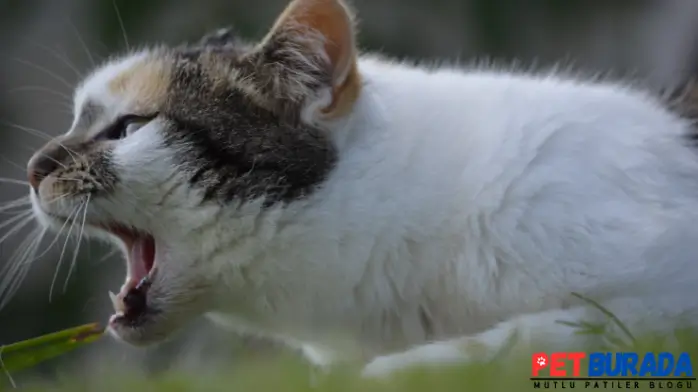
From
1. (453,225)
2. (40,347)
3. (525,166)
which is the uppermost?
(525,166)

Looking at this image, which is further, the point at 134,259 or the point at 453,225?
the point at 134,259

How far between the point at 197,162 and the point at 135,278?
252 millimetres

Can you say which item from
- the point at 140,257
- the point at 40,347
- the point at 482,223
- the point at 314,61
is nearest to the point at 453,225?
the point at 482,223

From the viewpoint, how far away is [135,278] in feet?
5.54

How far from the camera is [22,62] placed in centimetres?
400

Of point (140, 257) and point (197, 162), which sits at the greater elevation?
point (197, 162)

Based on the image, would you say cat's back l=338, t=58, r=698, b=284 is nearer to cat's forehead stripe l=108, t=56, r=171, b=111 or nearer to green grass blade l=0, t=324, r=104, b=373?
cat's forehead stripe l=108, t=56, r=171, b=111

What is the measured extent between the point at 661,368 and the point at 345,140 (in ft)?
2.27

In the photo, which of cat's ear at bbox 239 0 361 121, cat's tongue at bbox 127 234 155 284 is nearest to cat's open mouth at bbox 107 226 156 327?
cat's tongue at bbox 127 234 155 284

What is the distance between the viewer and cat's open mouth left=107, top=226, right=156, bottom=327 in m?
1.63

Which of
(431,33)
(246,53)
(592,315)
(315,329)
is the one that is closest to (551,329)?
(592,315)

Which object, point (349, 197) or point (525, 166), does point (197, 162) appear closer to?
point (349, 197)

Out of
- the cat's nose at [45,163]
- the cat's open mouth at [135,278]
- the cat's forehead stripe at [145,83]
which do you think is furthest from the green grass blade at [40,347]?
the cat's forehead stripe at [145,83]

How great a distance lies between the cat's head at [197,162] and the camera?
1.60m
